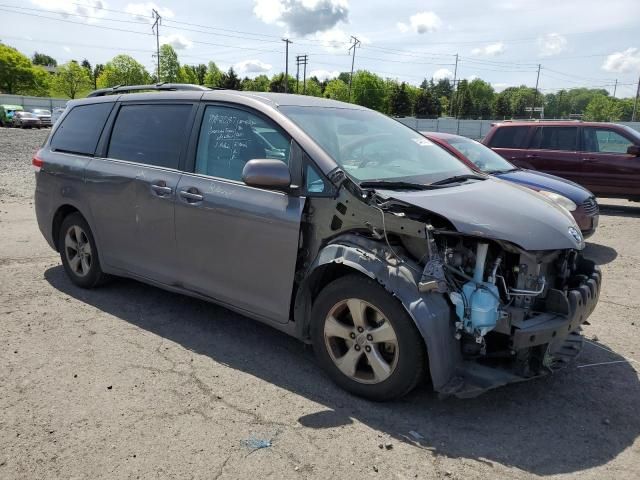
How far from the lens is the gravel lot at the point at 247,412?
2.74 m

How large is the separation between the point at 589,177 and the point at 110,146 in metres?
9.18

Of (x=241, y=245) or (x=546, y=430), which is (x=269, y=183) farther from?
(x=546, y=430)

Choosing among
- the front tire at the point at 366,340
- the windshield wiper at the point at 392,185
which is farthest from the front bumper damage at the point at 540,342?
the windshield wiper at the point at 392,185

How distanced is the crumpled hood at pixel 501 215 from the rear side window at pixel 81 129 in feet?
10.3

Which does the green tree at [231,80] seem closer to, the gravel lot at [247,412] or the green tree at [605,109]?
the green tree at [605,109]

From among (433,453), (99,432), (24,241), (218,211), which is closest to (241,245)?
(218,211)

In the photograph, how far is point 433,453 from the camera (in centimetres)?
285

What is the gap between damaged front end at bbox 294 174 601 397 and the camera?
2.98 meters

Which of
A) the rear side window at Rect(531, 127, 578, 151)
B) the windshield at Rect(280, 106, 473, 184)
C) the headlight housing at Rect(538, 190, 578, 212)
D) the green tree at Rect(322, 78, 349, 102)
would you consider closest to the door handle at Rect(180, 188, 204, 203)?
the windshield at Rect(280, 106, 473, 184)

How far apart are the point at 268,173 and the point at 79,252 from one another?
2832 mm

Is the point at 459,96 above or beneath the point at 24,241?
above

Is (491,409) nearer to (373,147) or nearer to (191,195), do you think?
(373,147)

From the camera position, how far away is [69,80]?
93688 millimetres

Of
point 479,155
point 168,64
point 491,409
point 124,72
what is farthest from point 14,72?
point 491,409
